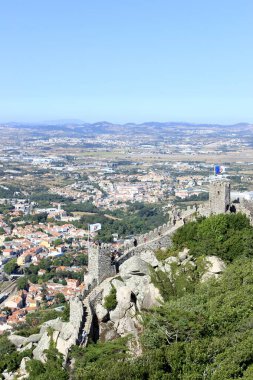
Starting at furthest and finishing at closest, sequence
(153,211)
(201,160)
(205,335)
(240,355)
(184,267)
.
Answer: (201,160) < (153,211) < (184,267) < (205,335) < (240,355)

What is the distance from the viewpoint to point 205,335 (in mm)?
16312

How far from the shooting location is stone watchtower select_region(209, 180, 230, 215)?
24.5 m

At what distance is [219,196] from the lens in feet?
81.3

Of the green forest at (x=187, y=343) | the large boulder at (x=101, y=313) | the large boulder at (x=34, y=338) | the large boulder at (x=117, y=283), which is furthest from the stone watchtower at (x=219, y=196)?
the large boulder at (x=34, y=338)

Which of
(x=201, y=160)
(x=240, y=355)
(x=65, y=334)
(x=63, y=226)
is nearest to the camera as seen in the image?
(x=240, y=355)

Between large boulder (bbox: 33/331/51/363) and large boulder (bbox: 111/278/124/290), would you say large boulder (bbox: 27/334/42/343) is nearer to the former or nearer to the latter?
large boulder (bbox: 33/331/51/363)

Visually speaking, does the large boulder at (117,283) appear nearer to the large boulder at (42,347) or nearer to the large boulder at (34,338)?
the large boulder at (42,347)

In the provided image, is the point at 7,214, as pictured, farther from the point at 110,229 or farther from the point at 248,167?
the point at 248,167

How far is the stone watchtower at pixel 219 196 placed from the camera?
80.4ft

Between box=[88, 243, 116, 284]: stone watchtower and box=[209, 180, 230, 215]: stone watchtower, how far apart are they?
568 cm

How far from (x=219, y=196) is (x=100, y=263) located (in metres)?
6.47

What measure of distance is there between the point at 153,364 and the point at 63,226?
61449 mm

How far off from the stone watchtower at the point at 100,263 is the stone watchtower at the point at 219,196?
5679 millimetres

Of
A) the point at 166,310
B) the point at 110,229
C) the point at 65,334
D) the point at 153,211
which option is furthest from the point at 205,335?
the point at 153,211
